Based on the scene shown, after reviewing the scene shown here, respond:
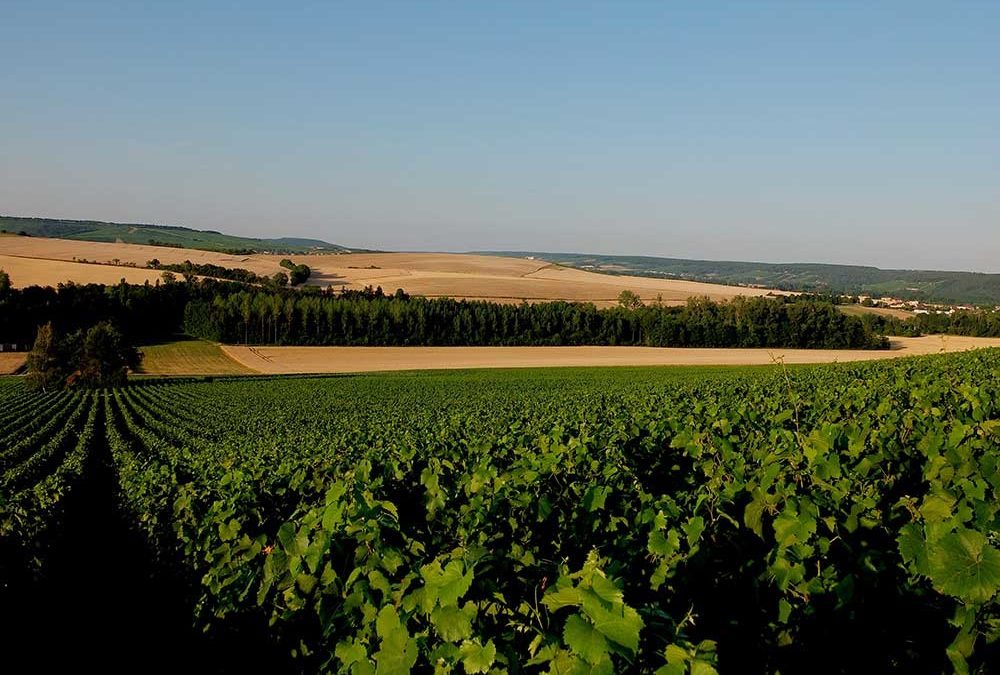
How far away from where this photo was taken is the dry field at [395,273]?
4215 inches

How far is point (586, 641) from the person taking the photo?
2.29 m

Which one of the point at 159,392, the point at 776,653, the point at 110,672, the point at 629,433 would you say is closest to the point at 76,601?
the point at 110,672

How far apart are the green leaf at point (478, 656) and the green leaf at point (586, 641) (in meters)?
0.37

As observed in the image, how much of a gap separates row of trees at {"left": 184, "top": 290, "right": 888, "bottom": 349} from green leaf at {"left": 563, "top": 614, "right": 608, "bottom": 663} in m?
84.0

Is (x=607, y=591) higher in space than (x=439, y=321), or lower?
higher

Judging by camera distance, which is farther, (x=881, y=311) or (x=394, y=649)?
(x=881, y=311)

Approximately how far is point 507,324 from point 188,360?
34.4 meters

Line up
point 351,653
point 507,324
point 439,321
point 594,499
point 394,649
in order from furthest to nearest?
1. point 507,324
2. point 439,321
3. point 594,499
4. point 351,653
5. point 394,649

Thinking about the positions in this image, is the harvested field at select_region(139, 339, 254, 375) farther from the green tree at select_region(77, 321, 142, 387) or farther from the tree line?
the green tree at select_region(77, 321, 142, 387)

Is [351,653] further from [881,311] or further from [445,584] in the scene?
[881,311]

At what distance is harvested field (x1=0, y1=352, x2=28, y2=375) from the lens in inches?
2744

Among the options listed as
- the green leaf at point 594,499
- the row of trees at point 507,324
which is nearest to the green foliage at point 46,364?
the row of trees at point 507,324

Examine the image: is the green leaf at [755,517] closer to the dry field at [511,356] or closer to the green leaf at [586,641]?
the green leaf at [586,641]

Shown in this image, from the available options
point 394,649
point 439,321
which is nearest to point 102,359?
point 439,321
